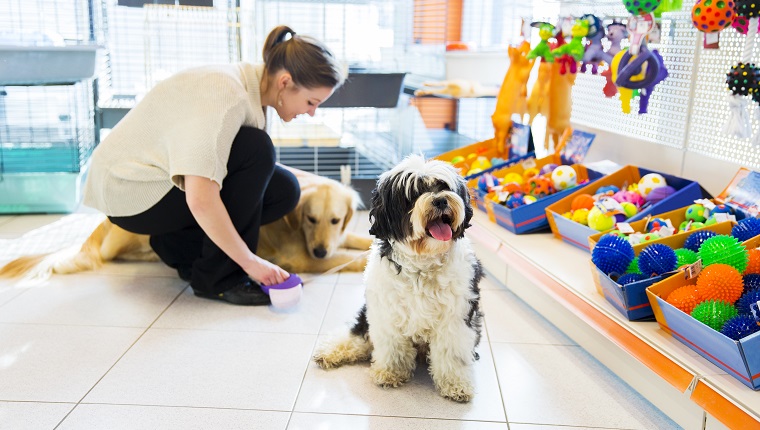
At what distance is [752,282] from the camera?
1.72 m

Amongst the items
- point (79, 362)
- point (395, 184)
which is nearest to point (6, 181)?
point (79, 362)

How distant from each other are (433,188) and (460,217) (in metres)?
0.10

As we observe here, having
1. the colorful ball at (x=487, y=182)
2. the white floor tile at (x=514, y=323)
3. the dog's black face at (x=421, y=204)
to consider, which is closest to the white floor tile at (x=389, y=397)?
the white floor tile at (x=514, y=323)

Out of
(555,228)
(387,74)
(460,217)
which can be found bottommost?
(555,228)

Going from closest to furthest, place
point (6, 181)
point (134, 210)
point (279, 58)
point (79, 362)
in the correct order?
point (79, 362) → point (279, 58) → point (134, 210) → point (6, 181)

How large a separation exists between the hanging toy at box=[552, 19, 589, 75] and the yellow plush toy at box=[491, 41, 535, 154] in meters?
0.29

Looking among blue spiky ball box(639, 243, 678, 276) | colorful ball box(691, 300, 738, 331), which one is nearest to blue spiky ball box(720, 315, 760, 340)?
colorful ball box(691, 300, 738, 331)

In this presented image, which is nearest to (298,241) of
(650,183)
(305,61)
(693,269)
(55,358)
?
(305,61)

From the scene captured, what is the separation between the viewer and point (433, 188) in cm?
177

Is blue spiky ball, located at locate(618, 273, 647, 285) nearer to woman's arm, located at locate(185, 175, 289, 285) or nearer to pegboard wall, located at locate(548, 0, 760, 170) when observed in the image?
pegboard wall, located at locate(548, 0, 760, 170)

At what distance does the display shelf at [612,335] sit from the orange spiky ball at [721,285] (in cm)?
15

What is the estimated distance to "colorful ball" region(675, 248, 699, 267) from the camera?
1.88 metres

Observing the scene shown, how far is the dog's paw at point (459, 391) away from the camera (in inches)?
73.8

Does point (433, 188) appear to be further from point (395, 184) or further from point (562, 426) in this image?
point (562, 426)
